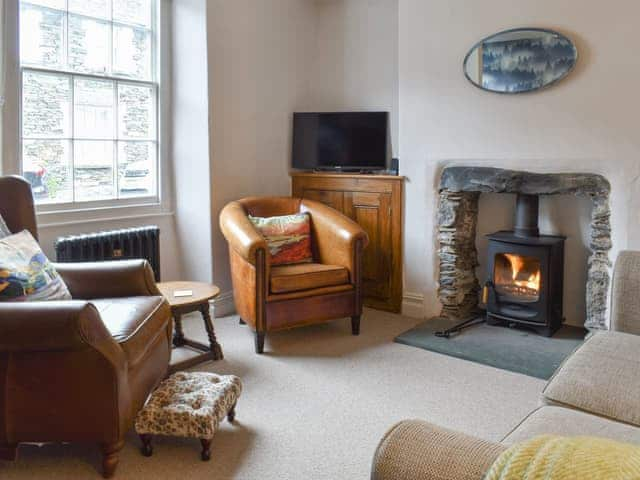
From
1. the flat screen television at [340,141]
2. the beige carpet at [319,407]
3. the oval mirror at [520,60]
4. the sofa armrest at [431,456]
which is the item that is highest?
the oval mirror at [520,60]

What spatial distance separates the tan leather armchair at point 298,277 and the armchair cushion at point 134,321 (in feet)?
2.76

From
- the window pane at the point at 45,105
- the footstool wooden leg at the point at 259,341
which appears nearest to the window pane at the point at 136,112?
the window pane at the point at 45,105

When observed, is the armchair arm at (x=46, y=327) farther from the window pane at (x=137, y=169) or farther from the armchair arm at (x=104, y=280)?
the window pane at (x=137, y=169)

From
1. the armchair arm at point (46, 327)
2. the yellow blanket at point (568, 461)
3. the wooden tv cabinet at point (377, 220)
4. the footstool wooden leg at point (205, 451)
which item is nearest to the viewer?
the yellow blanket at point (568, 461)

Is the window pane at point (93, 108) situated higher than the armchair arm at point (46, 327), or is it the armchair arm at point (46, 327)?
the window pane at point (93, 108)

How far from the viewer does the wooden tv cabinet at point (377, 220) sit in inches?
173

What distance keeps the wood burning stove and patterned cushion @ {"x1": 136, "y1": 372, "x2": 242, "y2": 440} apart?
2187 millimetres

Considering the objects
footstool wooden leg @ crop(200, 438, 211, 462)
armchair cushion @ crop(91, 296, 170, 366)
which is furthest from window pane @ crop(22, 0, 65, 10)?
footstool wooden leg @ crop(200, 438, 211, 462)

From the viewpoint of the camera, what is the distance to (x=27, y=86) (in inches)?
139

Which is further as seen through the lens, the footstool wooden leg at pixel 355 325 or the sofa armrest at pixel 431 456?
the footstool wooden leg at pixel 355 325

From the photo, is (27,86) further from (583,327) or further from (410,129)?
(583,327)

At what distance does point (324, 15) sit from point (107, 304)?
340cm

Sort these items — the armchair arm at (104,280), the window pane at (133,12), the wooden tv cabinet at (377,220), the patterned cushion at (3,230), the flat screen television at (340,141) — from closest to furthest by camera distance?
1. the patterned cushion at (3,230)
2. the armchair arm at (104,280)
3. the window pane at (133,12)
4. the wooden tv cabinet at (377,220)
5. the flat screen television at (340,141)

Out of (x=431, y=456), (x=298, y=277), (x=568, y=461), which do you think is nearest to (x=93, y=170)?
(x=298, y=277)
